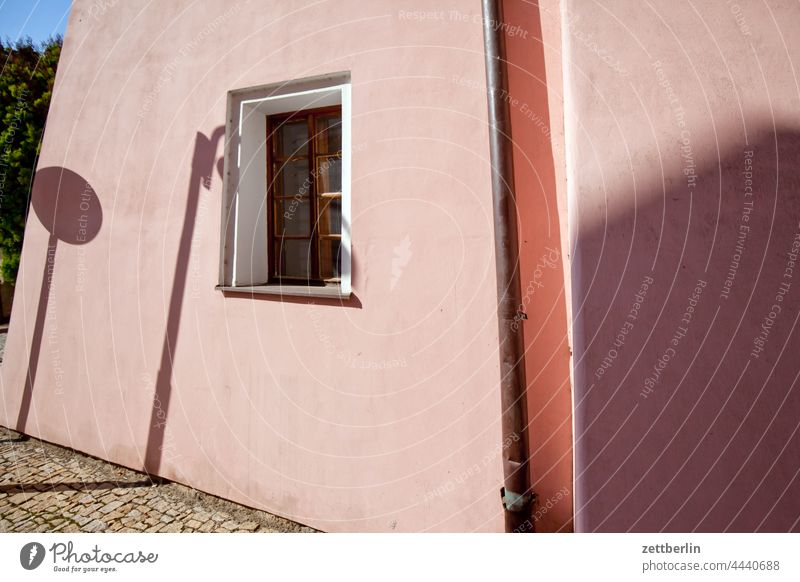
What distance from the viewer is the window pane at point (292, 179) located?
315 cm

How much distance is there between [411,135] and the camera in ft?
8.40

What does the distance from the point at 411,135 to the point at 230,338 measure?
1.83 meters

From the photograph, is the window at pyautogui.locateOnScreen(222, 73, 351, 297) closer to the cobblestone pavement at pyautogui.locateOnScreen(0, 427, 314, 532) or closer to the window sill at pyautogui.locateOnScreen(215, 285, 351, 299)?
the window sill at pyautogui.locateOnScreen(215, 285, 351, 299)

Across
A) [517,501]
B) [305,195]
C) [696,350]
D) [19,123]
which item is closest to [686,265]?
[696,350]

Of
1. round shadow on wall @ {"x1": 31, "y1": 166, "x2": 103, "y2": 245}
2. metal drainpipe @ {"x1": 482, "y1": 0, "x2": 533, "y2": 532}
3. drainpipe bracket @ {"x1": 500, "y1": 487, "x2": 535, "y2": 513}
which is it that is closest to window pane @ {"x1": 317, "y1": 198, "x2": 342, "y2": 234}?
metal drainpipe @ {"x1": 482, "y1": 0, "x2": 533, "y2": 532}

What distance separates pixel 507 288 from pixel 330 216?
4.65 ft

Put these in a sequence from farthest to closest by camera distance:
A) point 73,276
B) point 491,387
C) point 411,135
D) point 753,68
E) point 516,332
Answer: point 73,276 → point 411,135 → point 491,387 → point 516,332 → point 753,68

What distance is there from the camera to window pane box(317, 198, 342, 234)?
119 inches

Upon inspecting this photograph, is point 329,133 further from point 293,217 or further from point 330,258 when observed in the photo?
point 330,258

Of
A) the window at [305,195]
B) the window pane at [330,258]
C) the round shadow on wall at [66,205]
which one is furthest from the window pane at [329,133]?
the round shadow on wall at [66,205]

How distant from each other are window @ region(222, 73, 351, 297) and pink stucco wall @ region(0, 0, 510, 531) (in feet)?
0.39

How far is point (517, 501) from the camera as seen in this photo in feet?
7.08
